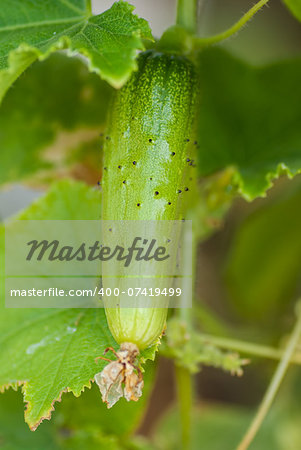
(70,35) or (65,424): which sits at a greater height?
(70,35)

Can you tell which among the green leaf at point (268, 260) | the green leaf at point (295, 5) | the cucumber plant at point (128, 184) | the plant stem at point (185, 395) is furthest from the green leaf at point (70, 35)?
the green leaf at point (268, 260)

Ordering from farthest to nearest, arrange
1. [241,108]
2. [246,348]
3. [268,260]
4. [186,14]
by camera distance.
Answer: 1. [268,260]
2. [241,108]
3. [246,348]
4. [186,14]

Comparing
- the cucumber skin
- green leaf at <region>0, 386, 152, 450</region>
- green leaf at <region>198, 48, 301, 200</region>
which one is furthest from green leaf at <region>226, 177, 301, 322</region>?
the cucumber skin

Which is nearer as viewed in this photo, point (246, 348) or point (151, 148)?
point (151, 148)

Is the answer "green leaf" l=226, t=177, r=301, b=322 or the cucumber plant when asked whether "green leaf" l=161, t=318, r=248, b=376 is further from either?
"green leaf" l=226, t=177, r=301, b=322

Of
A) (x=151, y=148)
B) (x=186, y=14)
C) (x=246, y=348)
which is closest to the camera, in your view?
(x=151, y=148)

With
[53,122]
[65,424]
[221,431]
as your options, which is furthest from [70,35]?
[221,431]

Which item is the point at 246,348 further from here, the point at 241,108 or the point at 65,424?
the point at 241,108
